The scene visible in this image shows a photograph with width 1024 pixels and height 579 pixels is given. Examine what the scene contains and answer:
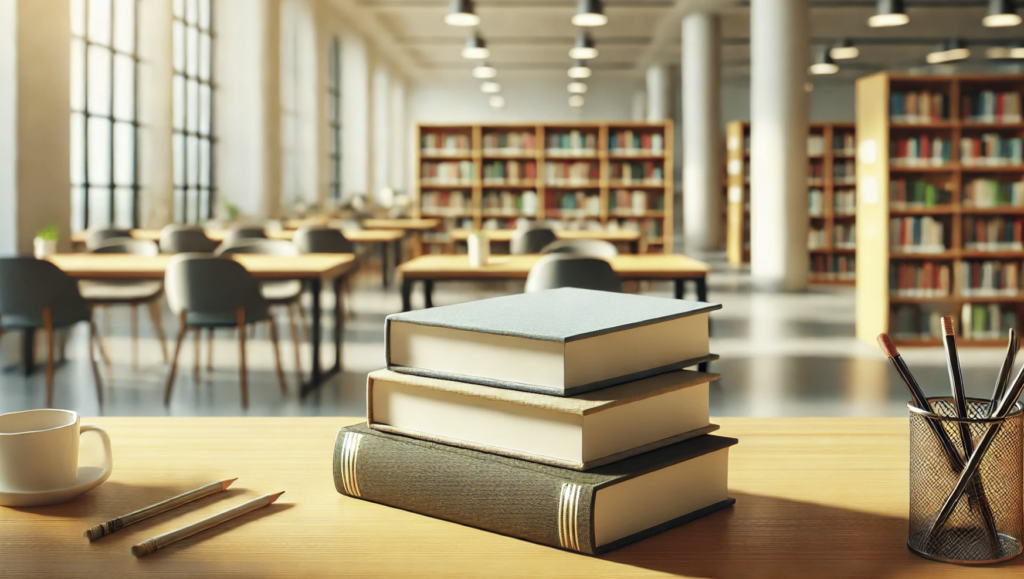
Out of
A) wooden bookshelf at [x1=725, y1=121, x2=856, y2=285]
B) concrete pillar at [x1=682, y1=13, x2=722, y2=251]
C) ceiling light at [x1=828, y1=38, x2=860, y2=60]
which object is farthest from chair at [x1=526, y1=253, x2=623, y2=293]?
ceiling light at [x1=828, y1=38, x2=860, y2=60]

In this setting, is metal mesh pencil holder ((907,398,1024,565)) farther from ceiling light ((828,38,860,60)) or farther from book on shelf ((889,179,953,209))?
ceiling light ((828,38,860,60))

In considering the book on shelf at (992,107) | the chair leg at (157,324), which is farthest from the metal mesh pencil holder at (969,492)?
the book on shelf at (992,107)

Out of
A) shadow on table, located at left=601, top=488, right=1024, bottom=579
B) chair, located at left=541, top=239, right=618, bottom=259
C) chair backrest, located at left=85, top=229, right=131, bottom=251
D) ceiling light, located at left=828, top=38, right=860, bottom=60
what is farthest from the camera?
ceiling light, located at left=828, top=38, right=860, bottom=60

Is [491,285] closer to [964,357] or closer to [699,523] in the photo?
[964,357]

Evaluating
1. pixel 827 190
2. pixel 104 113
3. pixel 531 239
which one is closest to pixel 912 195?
pixel 531 239

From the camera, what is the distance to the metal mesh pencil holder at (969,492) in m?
0.72

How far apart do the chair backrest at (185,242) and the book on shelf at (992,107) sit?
5.68 m

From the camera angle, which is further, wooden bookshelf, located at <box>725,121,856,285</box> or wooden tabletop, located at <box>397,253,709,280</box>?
wooden bookshelf, located at <box>725,121,856,285</box>

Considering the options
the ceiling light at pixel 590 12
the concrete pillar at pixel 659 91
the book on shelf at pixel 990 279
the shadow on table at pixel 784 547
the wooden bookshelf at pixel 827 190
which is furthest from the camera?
the concrete pillar at pixel 659 91

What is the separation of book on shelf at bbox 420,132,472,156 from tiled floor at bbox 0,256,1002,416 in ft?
12.8

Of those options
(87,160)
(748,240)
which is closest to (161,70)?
(87,160)

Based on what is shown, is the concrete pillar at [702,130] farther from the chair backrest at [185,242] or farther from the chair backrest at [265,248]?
the chair backrest at [265,248]

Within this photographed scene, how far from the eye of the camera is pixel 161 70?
10.0 m

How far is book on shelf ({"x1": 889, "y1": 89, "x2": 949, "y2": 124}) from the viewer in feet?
21.3
